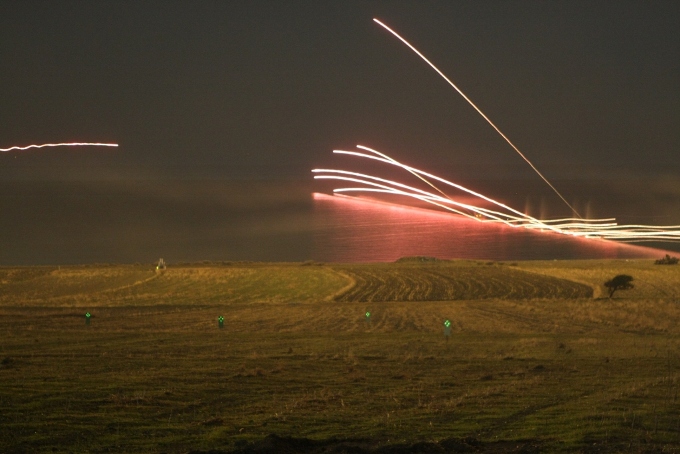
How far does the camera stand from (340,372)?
1025 cm

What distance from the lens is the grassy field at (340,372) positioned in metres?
6.82

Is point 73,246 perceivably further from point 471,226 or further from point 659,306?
point 659,306

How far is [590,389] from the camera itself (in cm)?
934

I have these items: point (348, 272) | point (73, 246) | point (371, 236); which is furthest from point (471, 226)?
point (348, 272)

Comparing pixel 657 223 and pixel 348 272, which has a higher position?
pixel 657 223

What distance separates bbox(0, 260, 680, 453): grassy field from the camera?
6.82m

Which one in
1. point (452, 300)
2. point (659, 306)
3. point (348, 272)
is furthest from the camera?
point (348, 272)

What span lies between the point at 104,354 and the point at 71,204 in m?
104

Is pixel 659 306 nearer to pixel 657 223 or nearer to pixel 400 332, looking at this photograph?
pixel 400 332

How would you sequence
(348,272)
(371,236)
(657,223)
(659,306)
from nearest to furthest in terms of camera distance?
1. (659,306)
2. (348,272)
3. (371,236)
4. (657,223)

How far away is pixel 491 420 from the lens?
7441mm

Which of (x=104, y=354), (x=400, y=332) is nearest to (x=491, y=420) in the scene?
(x=104, y=354)

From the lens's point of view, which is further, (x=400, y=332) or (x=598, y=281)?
(x=598, y=281)

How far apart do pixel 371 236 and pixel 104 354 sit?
147ft
